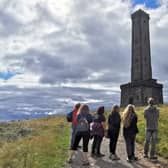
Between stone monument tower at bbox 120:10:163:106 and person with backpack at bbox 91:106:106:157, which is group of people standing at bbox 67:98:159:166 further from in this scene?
stone monument tower at bbox 120:10:163:106

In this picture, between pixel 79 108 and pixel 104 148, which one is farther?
pixel 104 148

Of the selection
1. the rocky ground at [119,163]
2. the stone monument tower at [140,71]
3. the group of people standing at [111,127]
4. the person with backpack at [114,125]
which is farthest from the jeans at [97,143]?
the stone monument tower at [140,71]

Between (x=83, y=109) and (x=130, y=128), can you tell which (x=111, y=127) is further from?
(x=83, y=109)

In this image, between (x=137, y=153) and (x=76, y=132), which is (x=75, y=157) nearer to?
(x=76, y=132)

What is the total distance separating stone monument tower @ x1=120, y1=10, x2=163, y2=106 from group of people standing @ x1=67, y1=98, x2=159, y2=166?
151 feet

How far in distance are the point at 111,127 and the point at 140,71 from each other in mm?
49973

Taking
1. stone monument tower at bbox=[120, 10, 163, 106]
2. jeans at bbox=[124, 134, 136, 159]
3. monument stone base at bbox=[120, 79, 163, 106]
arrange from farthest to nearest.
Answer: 1. stone monument tower at bbox=[120, 10, 163, 106]
2. monument stone base at bbox=[120, 79, 163, 106]
3. jeans at bbox=[124, 134, 136, 159]

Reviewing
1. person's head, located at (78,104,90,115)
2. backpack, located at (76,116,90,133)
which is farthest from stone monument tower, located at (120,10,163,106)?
backpack, located at (76,116,90,133)

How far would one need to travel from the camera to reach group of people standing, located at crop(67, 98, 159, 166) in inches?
558

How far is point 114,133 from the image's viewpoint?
15039 mm

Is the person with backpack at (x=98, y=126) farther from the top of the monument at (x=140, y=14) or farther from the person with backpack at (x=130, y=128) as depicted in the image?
the top of the monument at (x=140, y=14)

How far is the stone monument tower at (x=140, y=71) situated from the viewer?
6188cm

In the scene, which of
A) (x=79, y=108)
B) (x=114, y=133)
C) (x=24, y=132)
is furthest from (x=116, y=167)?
(x=24, y=132)

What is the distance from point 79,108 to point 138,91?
4787 cm
